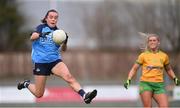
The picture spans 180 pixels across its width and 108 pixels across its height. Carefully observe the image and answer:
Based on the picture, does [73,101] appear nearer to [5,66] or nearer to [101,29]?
[5,66]

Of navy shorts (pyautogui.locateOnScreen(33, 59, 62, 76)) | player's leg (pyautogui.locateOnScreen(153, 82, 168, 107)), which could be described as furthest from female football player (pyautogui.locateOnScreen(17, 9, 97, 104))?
player's leg (pyautogui.locateOnScreen(153, 82, 168, 107))

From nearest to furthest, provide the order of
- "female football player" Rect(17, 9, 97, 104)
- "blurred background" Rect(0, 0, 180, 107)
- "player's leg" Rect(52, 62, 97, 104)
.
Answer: "player's leg" Rect(52, 62, 97, 104) → "female football player" Rect(17, 9, 97, 104) → "blurred background" Rect(0, 0, 180, 107)

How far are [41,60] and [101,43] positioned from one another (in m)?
30.3

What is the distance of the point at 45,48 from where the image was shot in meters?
10.3

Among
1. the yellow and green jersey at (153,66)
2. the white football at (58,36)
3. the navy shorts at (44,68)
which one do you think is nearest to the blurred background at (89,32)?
the yellow and green jersey at (153,66)

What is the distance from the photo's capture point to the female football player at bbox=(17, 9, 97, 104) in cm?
1011

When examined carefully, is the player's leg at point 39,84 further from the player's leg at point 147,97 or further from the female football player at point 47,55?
the player's leg at point 147,97

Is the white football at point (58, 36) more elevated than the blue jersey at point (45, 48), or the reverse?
the white football at point (58, 36)

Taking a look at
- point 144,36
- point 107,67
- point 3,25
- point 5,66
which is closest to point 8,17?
point 3,25

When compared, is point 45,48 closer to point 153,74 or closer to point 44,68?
point 44,68

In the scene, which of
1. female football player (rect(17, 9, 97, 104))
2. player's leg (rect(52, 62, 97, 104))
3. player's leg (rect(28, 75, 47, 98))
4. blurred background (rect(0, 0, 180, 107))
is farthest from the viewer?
blurred background (rect(0, 0, 180, 107))

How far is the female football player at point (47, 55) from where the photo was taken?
1011 cm

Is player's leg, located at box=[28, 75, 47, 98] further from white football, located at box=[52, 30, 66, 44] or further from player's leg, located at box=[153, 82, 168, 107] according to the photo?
player's leg, located at box=[153, 82, 168, 107]

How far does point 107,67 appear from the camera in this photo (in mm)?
36406
